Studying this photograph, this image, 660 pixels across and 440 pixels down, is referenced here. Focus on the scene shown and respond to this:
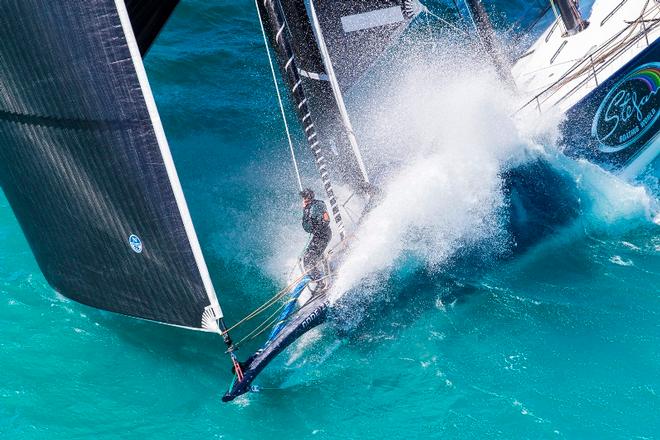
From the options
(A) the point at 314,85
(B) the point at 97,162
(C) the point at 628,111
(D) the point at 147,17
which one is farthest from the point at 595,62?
(B) the point at 97,162

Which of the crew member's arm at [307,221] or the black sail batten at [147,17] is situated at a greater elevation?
the black sail batten at [147,17]

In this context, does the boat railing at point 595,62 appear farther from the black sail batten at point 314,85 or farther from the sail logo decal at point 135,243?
the sail logo decal at point 135,243

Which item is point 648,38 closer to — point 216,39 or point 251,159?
point 251,159

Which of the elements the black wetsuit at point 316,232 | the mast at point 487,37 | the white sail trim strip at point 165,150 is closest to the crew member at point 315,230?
the black wetsuit at point 316,232

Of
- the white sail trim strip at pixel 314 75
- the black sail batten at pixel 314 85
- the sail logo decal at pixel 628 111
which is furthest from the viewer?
the sail logo decal at pixel 628 111

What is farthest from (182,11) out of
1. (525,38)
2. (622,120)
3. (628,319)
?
(628,319)

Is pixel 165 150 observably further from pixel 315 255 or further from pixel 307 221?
→ pixel 315 255

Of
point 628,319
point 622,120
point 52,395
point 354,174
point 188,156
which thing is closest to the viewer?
point 52,395
